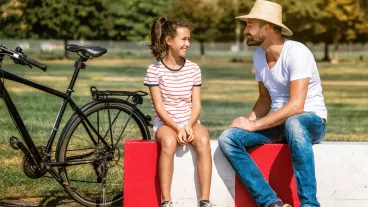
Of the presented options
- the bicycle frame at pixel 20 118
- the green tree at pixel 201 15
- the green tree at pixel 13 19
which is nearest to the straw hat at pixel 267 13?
the bicycle frame at pixel 20 118

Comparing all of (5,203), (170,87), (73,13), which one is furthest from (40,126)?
(73,13)

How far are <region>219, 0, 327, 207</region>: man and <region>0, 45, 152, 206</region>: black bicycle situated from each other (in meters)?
0.93

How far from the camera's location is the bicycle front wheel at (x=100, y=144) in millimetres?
6476

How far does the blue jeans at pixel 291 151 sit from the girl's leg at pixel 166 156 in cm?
35

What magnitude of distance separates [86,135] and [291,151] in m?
1.69

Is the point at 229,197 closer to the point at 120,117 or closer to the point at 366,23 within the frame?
the point at 120,117

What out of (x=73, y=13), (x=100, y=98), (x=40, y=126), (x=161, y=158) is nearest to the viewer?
(x=161, y=158)

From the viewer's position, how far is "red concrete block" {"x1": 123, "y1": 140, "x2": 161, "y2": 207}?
6.14m

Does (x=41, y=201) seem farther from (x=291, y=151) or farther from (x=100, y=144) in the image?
(x=291, y=151)

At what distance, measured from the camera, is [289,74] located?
6102 mm

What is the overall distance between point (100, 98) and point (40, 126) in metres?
6.05

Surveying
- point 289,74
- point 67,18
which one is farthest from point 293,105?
point 67,18

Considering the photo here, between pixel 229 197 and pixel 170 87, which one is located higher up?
pixel 170 87

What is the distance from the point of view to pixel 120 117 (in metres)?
6.69
